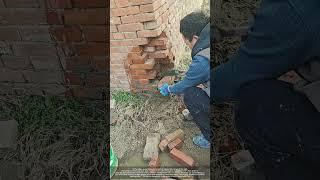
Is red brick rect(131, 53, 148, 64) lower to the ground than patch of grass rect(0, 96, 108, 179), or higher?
higher

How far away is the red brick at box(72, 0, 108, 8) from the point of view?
2.19 metres

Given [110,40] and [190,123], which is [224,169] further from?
[110,40]

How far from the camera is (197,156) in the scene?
84.2 inches

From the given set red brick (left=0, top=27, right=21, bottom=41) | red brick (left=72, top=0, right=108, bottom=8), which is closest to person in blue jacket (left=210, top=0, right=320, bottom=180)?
red brick (left=72, top=0, right=108, bottom=8)

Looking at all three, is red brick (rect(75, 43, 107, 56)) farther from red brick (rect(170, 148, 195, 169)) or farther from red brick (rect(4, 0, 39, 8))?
red brick (rect(170, 148, 195, 169))

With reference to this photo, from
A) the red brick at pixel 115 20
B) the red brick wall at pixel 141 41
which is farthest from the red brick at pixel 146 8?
the red brick at pixel 115 20

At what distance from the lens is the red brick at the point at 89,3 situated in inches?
86.1

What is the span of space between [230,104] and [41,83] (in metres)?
1.05

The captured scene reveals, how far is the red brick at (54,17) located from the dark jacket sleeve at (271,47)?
0.95 metres

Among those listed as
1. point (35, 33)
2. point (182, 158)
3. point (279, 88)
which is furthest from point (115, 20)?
point (279, 88)

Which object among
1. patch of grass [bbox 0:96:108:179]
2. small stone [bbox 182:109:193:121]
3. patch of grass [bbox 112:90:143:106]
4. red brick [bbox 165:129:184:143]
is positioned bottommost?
patch of grass [bbox 0:96:108:179]

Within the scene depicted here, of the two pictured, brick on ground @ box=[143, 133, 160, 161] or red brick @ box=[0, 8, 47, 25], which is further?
red brick @ box=[0, 8, 47, 25]

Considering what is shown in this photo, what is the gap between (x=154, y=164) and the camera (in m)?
2.14

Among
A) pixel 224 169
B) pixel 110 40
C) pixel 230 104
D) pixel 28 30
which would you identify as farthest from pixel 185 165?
pixel 28 30
